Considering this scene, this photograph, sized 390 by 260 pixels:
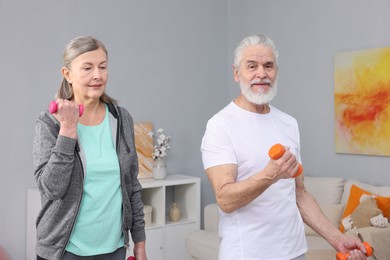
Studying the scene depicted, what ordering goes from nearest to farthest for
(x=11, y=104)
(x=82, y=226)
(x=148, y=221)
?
(x=82, y=226)
(x=11, y=104)
(x=148, y=221)

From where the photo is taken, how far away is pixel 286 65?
432cm

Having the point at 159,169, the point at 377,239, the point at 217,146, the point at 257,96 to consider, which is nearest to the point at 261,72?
the point at 257,96

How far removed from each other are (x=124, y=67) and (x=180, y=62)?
56 centimetres

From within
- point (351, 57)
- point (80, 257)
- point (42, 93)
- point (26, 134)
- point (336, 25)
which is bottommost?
point (80, 257)

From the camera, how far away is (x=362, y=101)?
12.0 feet

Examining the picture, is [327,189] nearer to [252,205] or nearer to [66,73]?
[252,205]

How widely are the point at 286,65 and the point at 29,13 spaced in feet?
6.72

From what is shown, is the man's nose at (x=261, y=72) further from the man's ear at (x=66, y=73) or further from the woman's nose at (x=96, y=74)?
the man's ear at (x=66, y=73)

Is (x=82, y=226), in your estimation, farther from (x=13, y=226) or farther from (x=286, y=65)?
(x=286, y=65)

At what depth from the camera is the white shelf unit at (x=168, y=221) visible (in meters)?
3.85

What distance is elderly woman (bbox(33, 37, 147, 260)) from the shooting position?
157cm

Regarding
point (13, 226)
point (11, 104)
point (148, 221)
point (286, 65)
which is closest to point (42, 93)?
point (11, 104)

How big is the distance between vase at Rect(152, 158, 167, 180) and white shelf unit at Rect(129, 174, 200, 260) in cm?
5

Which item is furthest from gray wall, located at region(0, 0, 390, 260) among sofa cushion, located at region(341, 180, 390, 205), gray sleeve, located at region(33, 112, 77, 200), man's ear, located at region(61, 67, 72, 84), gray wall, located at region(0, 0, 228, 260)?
gray sleeve, located at region(33, 112, 77, 200)
